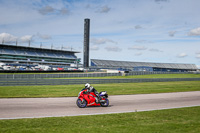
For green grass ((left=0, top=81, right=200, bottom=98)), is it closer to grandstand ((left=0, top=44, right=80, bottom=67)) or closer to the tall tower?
grandstand ((left=0, top=44, right=80, bottom=67))

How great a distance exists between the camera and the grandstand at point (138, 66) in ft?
351

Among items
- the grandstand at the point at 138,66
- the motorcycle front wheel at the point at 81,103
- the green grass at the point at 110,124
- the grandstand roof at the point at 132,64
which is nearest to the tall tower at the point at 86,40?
the grandstand at the point at 138,66

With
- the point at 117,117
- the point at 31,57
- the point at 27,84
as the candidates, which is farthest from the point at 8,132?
the point at 31,57

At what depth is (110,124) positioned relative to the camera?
Answer: 778 cm

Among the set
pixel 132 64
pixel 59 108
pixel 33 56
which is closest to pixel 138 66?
pixel 132 64

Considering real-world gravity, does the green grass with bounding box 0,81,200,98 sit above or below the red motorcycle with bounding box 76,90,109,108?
below

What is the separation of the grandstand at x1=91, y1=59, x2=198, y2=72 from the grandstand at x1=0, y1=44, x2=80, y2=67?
72.6ft

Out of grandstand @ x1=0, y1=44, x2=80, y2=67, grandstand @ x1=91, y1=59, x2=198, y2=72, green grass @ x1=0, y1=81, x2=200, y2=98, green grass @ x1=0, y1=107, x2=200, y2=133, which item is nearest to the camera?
green grass @ x1=0, y1=107, x2=200, y2=133

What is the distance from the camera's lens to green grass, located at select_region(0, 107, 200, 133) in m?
6.89

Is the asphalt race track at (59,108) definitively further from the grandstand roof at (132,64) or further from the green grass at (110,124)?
the grandstand roof at (132,64)

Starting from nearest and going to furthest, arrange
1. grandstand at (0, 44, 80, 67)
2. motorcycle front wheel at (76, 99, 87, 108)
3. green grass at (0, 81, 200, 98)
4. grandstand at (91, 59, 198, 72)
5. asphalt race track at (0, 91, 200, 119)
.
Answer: asphalt race track at (0, 91, 200, 119) < motorcycle front wheel at (76, 99, 87, 108) < green grass at (0, 81, 200, 98) < grandstand at (0, 44, 80, 67) < grandstand at (91, 59, 198, 72)

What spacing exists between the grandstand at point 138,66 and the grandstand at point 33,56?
72.6 feet

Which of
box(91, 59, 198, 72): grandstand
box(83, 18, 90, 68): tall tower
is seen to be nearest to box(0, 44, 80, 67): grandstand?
box(83, 18, 90, 68): tall tower

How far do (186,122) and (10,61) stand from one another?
98.8 metres
